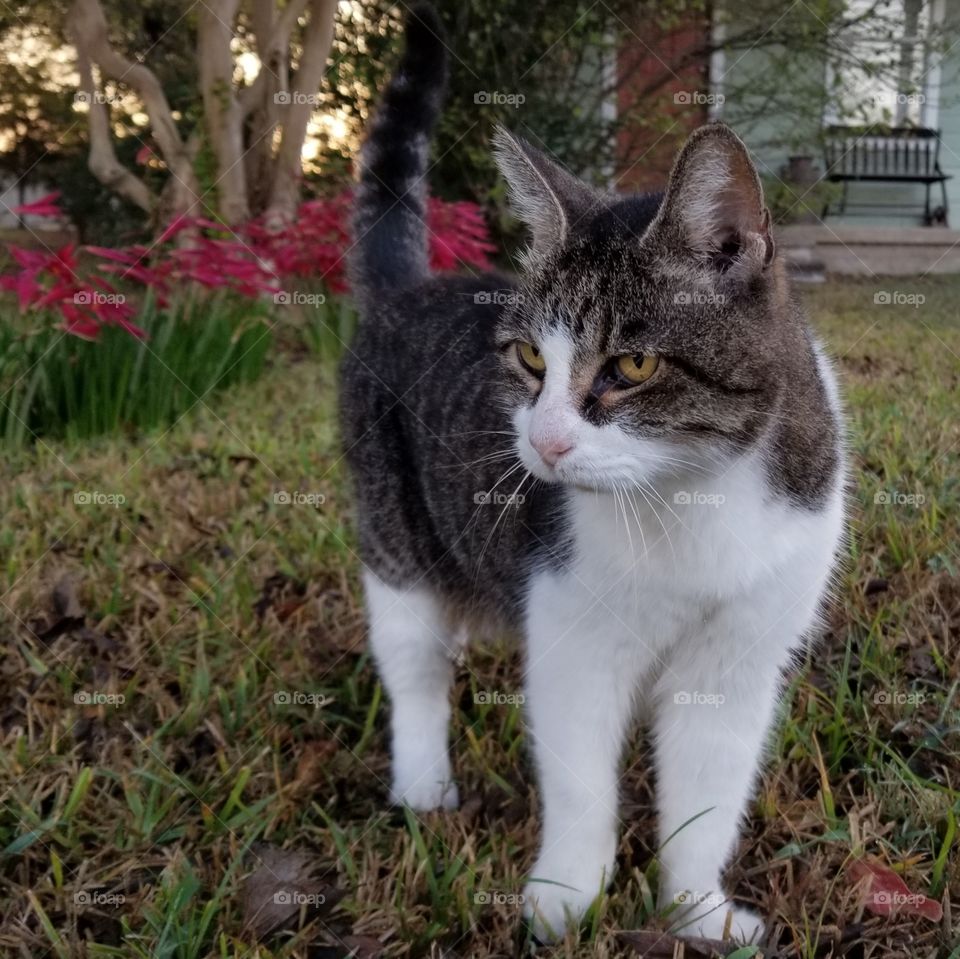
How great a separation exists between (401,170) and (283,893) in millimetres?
1540

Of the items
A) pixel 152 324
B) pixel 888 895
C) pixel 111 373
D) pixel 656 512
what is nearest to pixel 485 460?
pixel 656 512

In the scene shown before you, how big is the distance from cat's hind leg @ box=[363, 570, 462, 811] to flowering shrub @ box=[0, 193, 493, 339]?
1.67 metres

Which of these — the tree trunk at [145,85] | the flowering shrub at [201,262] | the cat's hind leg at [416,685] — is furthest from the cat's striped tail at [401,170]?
the tree trunk at [145,85]

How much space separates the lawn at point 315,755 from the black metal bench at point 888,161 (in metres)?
4.74

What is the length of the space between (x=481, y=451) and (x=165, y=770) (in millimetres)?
884

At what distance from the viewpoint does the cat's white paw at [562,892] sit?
1581mm

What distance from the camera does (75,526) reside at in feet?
9.29

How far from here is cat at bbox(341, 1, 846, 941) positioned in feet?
4.38

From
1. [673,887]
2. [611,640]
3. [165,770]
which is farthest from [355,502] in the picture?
[673,887]

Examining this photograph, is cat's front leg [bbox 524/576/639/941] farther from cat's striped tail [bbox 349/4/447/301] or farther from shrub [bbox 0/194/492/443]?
shrub [bbox 0/194/492/443]

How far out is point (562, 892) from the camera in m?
1.59

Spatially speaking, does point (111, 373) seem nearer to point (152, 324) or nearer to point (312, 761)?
point (152, 324)

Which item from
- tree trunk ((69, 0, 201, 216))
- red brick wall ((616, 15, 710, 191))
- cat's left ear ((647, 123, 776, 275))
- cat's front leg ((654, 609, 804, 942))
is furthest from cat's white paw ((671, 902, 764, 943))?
red brick wall ((616, 15, 710, 191))

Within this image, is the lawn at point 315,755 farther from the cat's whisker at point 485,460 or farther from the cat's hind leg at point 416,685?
the cat's whisker at point 485,460
